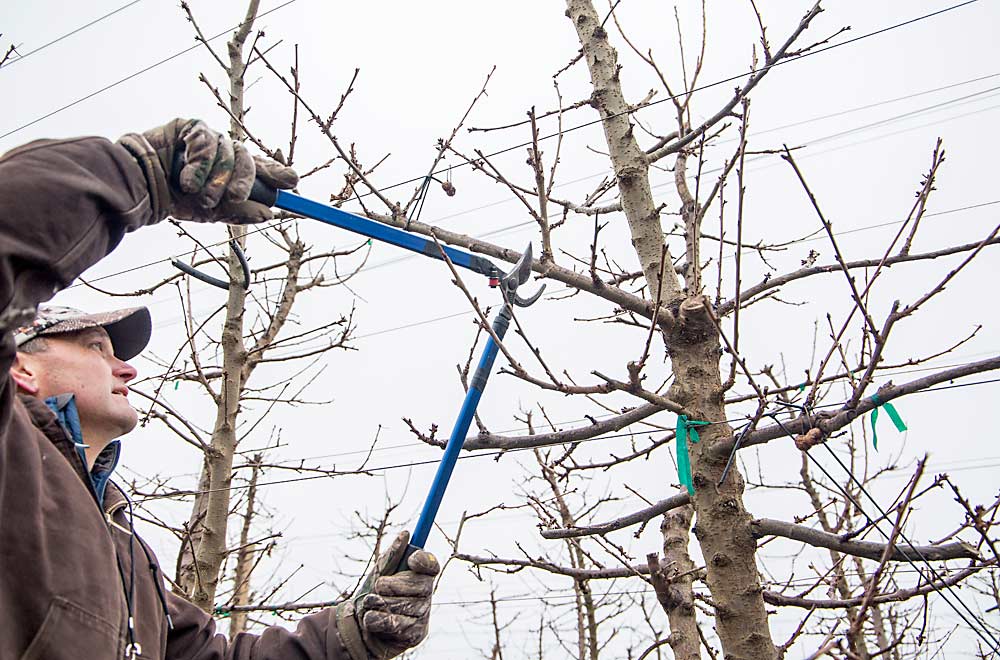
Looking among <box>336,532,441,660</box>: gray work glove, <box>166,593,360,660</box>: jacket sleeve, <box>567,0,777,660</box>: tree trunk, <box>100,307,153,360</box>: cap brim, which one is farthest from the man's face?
<box>567,0,777,660</box>: tree trunk

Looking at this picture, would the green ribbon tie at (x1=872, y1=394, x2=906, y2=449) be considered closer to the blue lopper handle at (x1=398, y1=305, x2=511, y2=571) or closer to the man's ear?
the blue lopper handle at (x1=398, y1=305, x2=511, y2=571)

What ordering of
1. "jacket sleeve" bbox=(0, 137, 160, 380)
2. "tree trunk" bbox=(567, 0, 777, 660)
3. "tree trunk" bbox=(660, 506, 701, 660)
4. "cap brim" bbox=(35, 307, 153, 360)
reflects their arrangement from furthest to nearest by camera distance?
"tree trunk" bbox=(660, 506, 701, 660) < "tree trunk" bbox=(567, 0, 777, 660) < "cap brim" bbox=(35, 307, 153, 360) < "jacket sleeve" bbox=(0, 137, 160, 380)

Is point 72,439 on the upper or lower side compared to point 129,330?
lower

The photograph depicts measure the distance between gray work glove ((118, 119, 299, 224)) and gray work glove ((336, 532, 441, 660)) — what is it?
4.09 feet

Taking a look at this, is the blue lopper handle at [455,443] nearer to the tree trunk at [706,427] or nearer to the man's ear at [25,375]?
the tree trunk at [706,427]

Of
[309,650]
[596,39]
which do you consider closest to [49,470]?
[309,650]

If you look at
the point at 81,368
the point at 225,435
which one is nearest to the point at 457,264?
the point at 81,368

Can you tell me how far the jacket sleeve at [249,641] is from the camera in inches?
102

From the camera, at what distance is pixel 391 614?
259 centimetres

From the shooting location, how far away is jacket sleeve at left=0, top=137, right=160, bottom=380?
1.48 meters

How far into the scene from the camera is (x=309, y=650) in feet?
8.68

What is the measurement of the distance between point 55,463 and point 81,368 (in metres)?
0.46

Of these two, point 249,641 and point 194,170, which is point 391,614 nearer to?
point 249,641

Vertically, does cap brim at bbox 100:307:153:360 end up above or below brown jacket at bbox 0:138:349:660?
above
